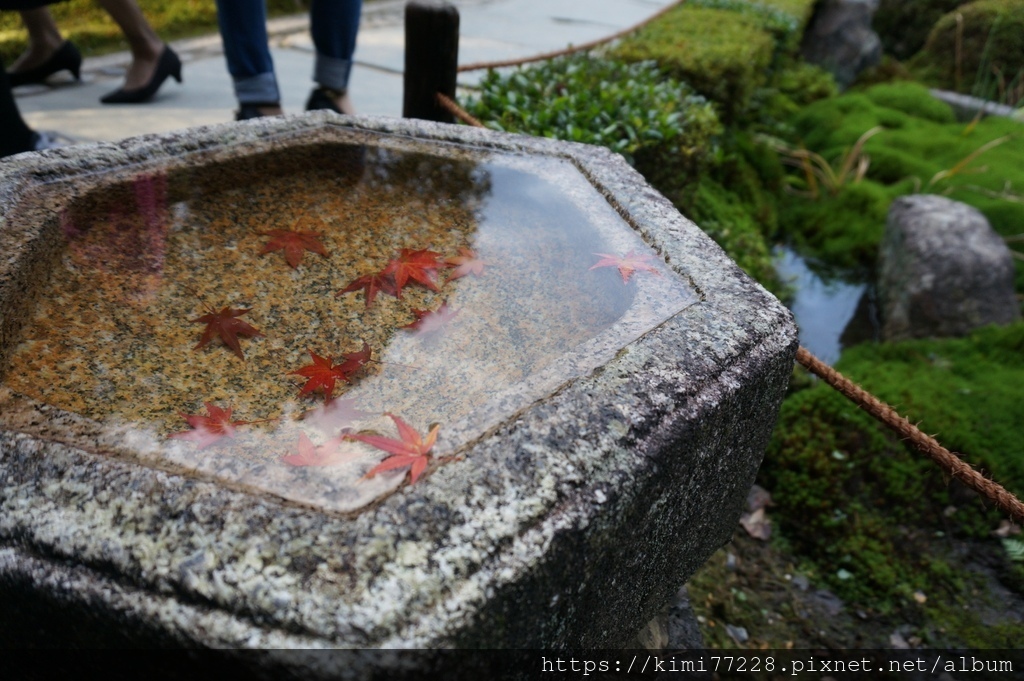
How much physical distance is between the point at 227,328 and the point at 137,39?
2930 mm

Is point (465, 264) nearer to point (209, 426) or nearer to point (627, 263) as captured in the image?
point (627, 263)

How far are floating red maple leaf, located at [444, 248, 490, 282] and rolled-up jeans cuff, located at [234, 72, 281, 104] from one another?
163 cm

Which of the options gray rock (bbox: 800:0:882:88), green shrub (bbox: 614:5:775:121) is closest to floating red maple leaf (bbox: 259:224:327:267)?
green shrub (bbox: 614:5:775:121)

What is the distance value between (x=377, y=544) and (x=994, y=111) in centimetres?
782

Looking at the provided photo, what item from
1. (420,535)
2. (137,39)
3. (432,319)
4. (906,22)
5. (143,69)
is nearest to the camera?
(420,535)

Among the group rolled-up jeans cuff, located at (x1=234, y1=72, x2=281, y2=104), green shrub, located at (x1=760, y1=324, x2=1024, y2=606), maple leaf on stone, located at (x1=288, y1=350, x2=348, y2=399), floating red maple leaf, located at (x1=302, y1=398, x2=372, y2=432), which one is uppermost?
floating red maple leaf, located at (x1=302, y1=398, x2=372, y2=432)

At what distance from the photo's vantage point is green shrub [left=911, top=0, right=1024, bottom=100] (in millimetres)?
7043

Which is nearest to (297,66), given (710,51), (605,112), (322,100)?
(322,100)

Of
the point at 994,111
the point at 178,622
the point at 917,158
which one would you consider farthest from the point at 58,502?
the point at 994,111

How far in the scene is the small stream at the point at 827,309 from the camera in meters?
4.12

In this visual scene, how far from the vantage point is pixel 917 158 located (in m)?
5.34

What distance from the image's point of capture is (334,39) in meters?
2.85

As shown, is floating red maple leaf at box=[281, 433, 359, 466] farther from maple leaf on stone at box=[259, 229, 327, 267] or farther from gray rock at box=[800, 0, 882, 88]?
gray rock at box=[800, 0, 882, 88]

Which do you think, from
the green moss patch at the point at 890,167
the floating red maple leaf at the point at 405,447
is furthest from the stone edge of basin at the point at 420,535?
the green moss patch at the point at 890,167
